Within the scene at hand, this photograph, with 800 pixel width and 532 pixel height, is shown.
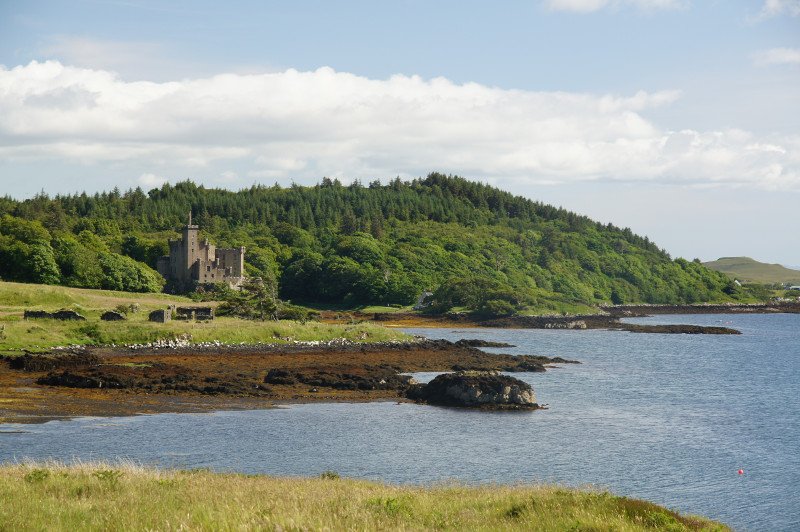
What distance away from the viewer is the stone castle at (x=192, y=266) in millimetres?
138750

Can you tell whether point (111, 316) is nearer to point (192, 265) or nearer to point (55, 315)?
point (55, 315)

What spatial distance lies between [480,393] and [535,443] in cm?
1222

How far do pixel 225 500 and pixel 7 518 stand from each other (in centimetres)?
441

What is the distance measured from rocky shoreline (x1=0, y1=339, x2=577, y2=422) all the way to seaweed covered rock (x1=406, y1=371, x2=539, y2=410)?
2747 mm

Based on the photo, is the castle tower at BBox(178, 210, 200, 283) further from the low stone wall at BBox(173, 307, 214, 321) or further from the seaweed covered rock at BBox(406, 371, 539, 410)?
the seaweed covered rock at BBox(406, 371, 539, 410)

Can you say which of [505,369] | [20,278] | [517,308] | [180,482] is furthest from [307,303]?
[180,482]

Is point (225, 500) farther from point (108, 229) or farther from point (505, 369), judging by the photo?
point (108, 229)

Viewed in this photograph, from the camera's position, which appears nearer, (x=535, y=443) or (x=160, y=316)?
(x=535, y=443)

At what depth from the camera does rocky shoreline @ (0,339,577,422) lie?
2089 inches

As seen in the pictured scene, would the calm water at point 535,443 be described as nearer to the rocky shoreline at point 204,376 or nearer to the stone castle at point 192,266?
the rocky shoreline at point 204,376

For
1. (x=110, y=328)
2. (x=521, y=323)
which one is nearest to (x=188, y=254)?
(x=521, y=323)

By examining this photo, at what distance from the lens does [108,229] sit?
178250 millimetres

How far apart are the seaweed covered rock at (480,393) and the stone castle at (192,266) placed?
8198 cm

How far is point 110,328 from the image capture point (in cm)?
7856
